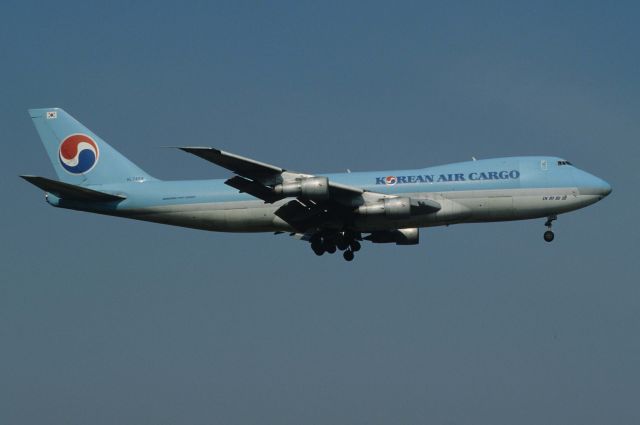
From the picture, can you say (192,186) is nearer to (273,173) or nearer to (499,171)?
(273,173)

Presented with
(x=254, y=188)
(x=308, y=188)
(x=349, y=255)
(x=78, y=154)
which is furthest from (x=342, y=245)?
(x=78, y=154)

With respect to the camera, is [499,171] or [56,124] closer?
[499,171]

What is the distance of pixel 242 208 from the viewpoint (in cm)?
5597

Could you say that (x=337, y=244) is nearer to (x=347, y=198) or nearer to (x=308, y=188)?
(x=347, y=198)

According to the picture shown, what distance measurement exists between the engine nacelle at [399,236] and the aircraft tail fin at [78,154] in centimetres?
1350

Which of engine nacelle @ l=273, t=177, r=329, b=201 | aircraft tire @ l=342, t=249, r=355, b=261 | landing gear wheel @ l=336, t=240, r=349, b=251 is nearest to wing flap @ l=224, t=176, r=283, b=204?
engine nacelle @ l=273, t=177, r=329, b=201

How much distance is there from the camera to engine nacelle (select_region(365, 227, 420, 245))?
190 feet

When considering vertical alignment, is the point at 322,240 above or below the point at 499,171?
below

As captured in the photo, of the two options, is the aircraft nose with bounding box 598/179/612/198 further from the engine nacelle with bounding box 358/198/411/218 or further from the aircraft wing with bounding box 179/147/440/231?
the engine nacelle with bounding box 358/198/411/218

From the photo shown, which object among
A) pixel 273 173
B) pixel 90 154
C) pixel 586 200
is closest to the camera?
pixel 273 173

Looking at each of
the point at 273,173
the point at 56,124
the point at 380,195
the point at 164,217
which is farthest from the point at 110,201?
the point at 380,195

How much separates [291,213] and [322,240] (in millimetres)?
3060

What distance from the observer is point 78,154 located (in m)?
60.8

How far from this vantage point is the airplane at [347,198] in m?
52.6
